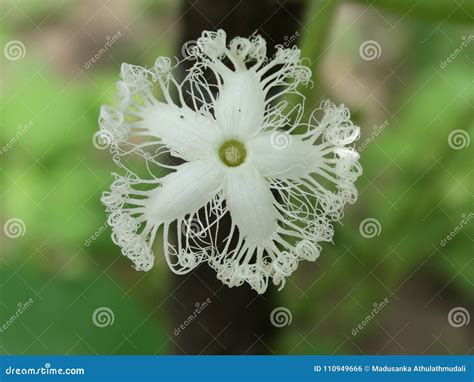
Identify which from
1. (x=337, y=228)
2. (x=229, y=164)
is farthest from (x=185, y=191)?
(x=337, y=228)

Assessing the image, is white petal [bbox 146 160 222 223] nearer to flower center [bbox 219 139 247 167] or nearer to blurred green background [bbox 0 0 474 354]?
flower center [bbox 219 139 247 167]

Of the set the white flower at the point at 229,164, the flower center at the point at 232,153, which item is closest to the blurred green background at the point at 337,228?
the white flower at the point at 229,164

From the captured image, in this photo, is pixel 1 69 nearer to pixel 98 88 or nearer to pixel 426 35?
pixel 98 88

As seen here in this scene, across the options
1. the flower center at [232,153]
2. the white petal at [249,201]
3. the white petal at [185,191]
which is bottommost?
the white petal at [185,191]

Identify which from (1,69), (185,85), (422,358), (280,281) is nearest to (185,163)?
(185,85)

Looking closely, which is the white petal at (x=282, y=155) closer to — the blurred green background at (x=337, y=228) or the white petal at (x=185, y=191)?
the white petal at (x=185, y=191)

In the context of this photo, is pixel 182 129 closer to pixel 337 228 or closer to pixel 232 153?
pixel 232 153

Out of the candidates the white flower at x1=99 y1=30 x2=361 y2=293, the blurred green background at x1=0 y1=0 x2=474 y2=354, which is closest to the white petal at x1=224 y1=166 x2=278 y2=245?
the white flower at x1=99 y1=30 x2=361 y2=293
